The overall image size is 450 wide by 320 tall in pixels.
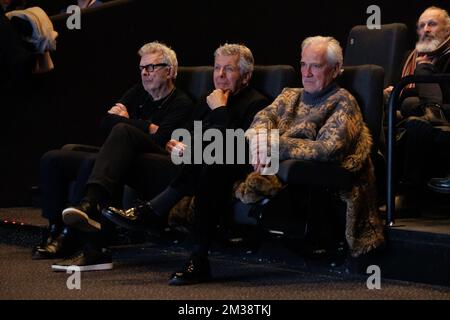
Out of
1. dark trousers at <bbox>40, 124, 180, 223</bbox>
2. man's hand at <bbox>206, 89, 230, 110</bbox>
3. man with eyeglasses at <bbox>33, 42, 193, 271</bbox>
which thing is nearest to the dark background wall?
man with eyeglasses at <bbox>33, 42, 193, 271</bbox>

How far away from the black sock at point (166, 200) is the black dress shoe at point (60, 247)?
2.20 ft

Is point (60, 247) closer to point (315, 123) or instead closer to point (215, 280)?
point (215, 280)

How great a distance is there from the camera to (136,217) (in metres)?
4.55

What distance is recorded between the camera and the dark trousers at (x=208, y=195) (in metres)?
4.38

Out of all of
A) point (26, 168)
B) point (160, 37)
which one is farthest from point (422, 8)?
point (26, 168)

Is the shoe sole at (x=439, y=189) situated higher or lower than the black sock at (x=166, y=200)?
higher

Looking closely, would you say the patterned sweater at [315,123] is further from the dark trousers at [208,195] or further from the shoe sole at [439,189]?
the shoe sole at [439,189]

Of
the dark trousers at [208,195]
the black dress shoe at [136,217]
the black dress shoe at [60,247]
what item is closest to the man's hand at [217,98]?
the dark trousers at [208,195]

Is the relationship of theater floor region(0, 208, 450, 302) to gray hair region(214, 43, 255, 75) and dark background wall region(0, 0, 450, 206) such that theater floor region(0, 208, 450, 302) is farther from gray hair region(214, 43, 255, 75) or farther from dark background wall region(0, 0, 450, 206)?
dark background wall region(0, 0, 450, 206)

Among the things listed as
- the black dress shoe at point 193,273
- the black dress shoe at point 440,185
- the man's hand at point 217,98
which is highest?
the man's hand at point 217,98

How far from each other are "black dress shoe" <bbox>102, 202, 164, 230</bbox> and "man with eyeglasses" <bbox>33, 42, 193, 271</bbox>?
0.11m
